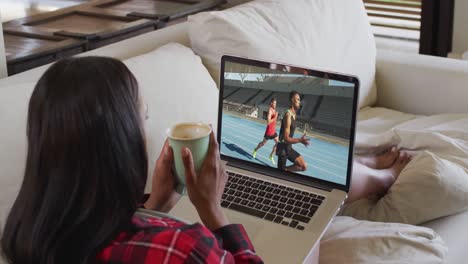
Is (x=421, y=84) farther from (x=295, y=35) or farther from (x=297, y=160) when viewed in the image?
(x=297, y=160)

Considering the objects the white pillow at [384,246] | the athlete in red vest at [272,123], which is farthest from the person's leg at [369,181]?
the athlete in red vest at [272,123]

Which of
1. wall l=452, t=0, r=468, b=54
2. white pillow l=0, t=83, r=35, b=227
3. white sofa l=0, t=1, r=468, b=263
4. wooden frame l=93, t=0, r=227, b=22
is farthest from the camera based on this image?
wall l=452, t=0, r=468, b=54

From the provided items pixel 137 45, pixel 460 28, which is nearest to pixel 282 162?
pixel 137 45

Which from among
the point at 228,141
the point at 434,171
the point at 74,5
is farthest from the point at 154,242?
the point at 74,5

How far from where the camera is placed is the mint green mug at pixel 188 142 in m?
1.11

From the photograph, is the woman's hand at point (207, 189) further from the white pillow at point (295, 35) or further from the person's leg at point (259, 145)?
the white pillow at point (295, 35)

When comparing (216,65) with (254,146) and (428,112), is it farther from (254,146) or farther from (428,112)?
(428,112)

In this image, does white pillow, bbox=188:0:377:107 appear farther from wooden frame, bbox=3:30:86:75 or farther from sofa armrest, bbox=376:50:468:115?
wooden frame, bbox=3:30:86:75

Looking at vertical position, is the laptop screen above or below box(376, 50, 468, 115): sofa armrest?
above

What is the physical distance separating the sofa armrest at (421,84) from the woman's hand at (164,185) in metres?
1.37

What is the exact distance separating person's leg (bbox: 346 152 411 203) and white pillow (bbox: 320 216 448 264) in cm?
20

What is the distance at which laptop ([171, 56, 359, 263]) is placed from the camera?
4.55ft

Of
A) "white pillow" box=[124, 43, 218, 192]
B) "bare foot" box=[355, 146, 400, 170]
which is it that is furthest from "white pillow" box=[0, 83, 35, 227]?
"bare foot" box=[355, 146, 400, 170]

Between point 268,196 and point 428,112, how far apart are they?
113cm
